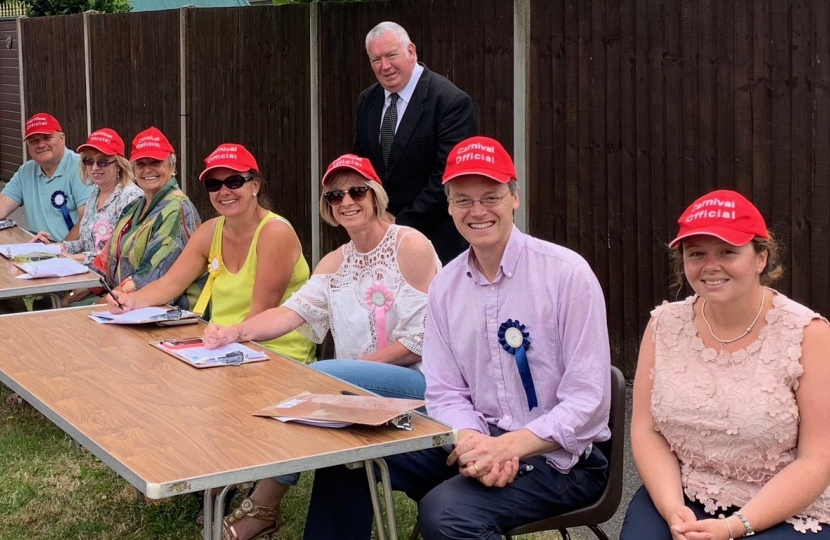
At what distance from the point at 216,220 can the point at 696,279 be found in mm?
2567

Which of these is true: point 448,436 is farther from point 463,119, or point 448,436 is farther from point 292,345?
point 463,119

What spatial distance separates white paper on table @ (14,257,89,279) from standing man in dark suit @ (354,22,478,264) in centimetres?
164

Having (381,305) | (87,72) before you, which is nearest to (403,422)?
(381,305)

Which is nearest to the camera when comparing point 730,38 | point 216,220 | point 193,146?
point 216,220

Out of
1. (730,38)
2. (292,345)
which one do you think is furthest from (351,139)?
(292,345)

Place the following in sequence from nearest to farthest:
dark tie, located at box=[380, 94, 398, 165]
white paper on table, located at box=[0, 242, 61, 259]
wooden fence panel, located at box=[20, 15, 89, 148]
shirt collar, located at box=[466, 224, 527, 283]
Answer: shirt collar, located at box=[466, 224, 527, 283] → dark tie, located at box=[380, 94, 398, 165] → white paper on table, located at box=[0, 242, 61, 259] → wooden fence panel, located at box=[20, 15, 89, 148]

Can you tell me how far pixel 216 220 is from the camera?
4996mm

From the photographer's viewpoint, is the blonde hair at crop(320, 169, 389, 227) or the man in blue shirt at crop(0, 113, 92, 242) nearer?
the blonde hair at crop(320, 169, 389, 227)

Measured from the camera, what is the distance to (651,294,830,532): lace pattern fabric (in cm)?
290

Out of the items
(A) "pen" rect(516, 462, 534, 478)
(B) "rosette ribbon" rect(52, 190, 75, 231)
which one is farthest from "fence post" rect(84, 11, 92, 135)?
(A) "pen" rect(516, 462, 534, 478)

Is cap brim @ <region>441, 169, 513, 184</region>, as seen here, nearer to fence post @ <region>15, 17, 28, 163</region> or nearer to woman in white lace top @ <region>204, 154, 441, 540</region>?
A: woman in white lace top @ <region>204, 154, 441, 540</region>

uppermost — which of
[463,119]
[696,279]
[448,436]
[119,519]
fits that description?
[463,119]

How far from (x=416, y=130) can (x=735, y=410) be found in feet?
10.5

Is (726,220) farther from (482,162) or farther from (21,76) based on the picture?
(21,76)
